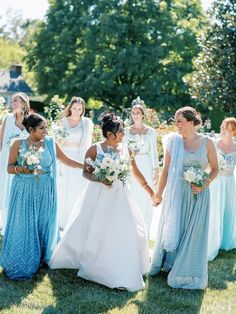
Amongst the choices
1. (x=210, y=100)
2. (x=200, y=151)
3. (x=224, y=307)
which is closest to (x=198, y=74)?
(x=210, y=100)

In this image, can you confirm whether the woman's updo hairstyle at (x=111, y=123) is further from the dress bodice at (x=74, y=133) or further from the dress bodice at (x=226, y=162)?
the dress bodice at (x=74, y=133)

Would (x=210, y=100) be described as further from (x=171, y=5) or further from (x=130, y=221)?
(x=171, y=5)

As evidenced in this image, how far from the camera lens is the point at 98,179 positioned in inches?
245

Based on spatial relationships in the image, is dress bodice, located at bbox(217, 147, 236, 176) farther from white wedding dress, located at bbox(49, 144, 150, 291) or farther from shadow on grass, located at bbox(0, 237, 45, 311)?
shadow on grass, located at bbox(0, 237, 45, 311)

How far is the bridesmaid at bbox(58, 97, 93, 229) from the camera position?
9.43 m

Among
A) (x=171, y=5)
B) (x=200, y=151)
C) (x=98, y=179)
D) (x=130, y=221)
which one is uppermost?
(x=171, y=5)

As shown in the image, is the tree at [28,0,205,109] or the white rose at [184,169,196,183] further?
the tree at [28,0,205,109]

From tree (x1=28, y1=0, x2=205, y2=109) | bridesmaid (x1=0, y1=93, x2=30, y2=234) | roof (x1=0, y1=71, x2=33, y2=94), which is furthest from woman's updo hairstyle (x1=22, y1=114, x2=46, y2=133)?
roof (x1=0, y1=71, x2=33, y2=94)

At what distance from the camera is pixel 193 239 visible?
6.38 m

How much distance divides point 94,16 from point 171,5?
15.0 feet

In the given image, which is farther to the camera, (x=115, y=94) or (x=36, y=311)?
(x=115, y=94)

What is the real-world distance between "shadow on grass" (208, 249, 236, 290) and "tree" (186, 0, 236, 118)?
6.10 metres

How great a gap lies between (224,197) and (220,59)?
5858 millimetres

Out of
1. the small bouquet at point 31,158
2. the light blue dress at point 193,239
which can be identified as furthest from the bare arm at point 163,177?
the small bouquet at point 31,158
